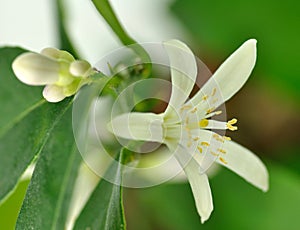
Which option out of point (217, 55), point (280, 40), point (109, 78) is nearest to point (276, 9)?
point (280, 40)

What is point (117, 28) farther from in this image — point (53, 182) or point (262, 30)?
point (262, 30)

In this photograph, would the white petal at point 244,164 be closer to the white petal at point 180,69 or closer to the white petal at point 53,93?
the white petal at point 180,69

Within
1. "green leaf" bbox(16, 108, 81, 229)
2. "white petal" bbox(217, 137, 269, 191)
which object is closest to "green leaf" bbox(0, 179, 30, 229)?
"green leaf" bbox(16, 108, 81, 229)

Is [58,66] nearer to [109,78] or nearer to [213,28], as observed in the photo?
[109,78]

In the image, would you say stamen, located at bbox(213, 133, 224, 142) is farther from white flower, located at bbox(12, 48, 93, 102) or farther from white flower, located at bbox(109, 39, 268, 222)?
white flower, located at bbox(12, 48, 93, 102)

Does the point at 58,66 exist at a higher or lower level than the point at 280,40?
higher

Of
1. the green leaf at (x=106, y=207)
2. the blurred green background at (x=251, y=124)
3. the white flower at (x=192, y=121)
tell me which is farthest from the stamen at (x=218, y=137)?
the blurred green background at (x=251, y=124)

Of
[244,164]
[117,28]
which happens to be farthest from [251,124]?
[117,28]
